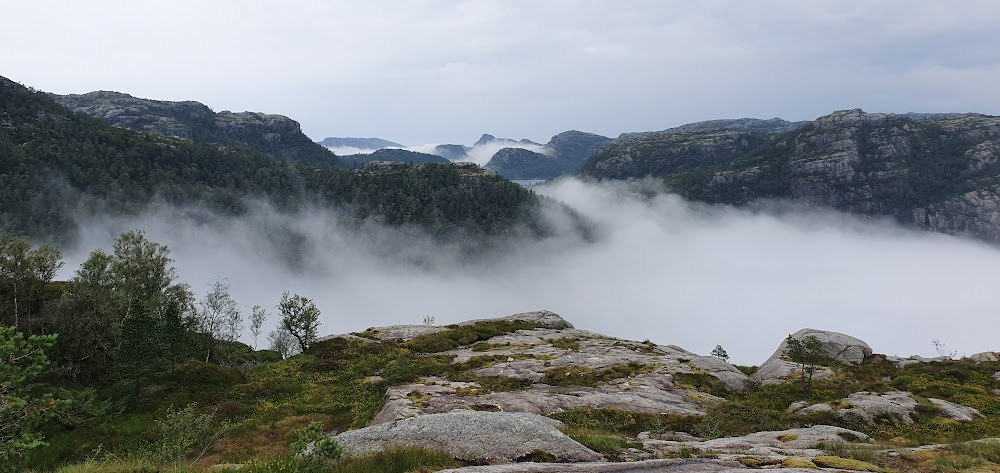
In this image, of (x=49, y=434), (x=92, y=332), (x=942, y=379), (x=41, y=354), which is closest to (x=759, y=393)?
(x=942, y=379)

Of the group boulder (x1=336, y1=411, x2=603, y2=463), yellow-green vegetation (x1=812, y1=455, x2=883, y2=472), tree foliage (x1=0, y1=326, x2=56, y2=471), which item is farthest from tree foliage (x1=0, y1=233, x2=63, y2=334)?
yellow-green vegetation (x1=812, y1=455, x2=883, y2=472)

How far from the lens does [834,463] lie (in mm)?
16031

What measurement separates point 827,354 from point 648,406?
1606 inches

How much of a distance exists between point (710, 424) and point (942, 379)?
42.0 meters

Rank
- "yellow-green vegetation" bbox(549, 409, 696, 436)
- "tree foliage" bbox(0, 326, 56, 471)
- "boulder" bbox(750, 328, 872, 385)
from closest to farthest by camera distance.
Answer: "tree foliage" bbox(0, 326, 56, 471), "yellow-green vegetation" bbox(549, 409, 696, 436), "boulder" bbox(750, 328, 872, 385)

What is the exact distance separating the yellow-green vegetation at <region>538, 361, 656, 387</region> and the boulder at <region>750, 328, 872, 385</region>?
1505 centimetres

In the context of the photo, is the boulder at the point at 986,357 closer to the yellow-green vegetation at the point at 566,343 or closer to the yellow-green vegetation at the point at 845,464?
the yellow-green vegetation at the point at 566,343

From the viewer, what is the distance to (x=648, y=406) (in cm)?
3869

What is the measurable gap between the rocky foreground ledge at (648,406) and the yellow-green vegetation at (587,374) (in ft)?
0.70

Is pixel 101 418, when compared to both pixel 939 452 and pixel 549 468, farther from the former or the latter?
pixel 939 452

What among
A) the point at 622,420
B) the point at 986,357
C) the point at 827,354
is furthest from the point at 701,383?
the point at 986,357

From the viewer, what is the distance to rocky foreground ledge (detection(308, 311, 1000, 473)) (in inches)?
697

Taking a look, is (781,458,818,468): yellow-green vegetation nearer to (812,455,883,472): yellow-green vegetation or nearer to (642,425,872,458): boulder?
(812,455,883,472): yellow-green vegetation

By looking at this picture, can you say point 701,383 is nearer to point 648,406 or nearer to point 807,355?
point 807,355
